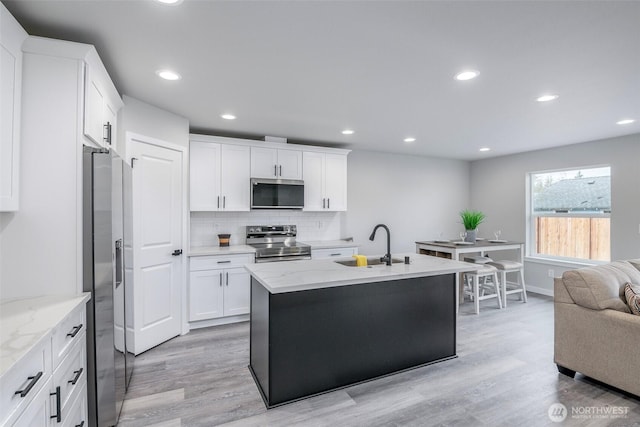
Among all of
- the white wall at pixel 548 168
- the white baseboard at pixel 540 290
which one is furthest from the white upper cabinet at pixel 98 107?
the white baseboard at pixel 540 290

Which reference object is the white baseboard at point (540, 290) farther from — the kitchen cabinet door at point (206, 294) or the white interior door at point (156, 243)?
the white interior door at point (156, 243)

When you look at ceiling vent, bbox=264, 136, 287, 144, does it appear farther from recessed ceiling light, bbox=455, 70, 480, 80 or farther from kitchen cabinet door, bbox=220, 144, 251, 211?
recessed ceiling light, bbox=455, 70, 480, 80

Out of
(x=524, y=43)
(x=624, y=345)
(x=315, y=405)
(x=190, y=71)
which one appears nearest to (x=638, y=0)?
(x=524, y=43)

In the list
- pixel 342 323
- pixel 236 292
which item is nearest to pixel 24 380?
pixel 342 323

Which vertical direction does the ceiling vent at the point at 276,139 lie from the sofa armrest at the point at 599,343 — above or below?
above

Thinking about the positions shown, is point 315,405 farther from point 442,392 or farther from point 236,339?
point 236,339

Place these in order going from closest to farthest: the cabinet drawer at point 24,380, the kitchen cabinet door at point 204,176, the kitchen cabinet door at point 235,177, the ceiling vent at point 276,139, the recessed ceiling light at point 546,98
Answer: the cabinet drawer at point 24,380
the recessed ceiling light at point 546,98
the kitchen cabinet door at point 204,176
the kitchen cabinet door at point 235,177
the ceiling vent at point 276,139

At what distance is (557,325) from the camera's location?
8.72 feet

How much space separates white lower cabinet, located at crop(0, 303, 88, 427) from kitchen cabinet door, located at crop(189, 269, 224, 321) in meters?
1.91

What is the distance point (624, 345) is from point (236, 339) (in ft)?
10.7

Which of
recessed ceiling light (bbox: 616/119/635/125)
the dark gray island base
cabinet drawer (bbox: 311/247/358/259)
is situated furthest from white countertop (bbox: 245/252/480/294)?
recessed ceiling light (bbox: 616/119/635/125)

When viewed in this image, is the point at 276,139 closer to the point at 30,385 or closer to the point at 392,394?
the point at 392,394

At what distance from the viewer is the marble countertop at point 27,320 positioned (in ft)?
3.62

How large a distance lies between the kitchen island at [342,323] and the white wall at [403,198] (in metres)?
2.61
